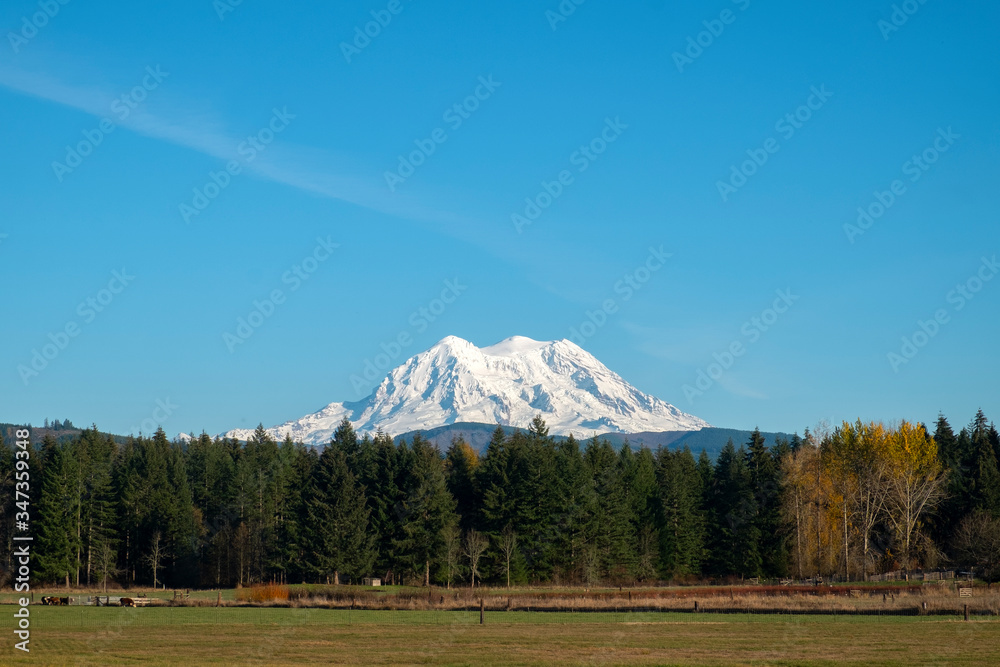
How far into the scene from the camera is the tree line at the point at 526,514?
258 feet

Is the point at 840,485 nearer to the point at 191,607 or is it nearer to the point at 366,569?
the point at 366,569

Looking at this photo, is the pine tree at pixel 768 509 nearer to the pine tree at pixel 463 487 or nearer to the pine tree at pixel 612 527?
the pine tree at pixel 612 527

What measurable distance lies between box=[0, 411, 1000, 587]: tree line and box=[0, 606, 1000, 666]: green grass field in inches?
1296

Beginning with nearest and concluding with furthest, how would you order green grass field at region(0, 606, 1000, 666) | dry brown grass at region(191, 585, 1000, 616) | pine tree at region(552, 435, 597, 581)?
1. green grass field at region(0, 606, 1000, 666)
2. dry brown grass at region(191, 585, 1000, 616)
3. pine tree at region(552, 435, 597, 581)

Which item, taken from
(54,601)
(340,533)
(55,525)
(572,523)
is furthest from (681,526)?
(55,525)

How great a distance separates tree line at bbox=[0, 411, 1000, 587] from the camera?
78.5m

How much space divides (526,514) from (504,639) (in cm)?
4841

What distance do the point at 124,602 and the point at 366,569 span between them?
23.4m

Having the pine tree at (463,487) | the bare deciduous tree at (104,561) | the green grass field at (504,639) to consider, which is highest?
the pine tree at (463,487)

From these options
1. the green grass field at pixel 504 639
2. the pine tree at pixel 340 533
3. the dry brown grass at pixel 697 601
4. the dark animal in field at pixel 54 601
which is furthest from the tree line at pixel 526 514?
the green grass field at pixel 504 639

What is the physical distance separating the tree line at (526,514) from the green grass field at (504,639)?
32.9 meters

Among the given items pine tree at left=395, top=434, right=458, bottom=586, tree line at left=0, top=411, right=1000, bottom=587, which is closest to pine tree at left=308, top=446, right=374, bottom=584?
tree line at left=0, top=411, right=1000, bottom=587

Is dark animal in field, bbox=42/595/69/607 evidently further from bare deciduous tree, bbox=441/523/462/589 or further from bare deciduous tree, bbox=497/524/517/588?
bare deciduous tree, bbox=497/524/517/588

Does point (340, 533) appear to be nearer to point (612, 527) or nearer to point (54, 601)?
point (612, 527)
